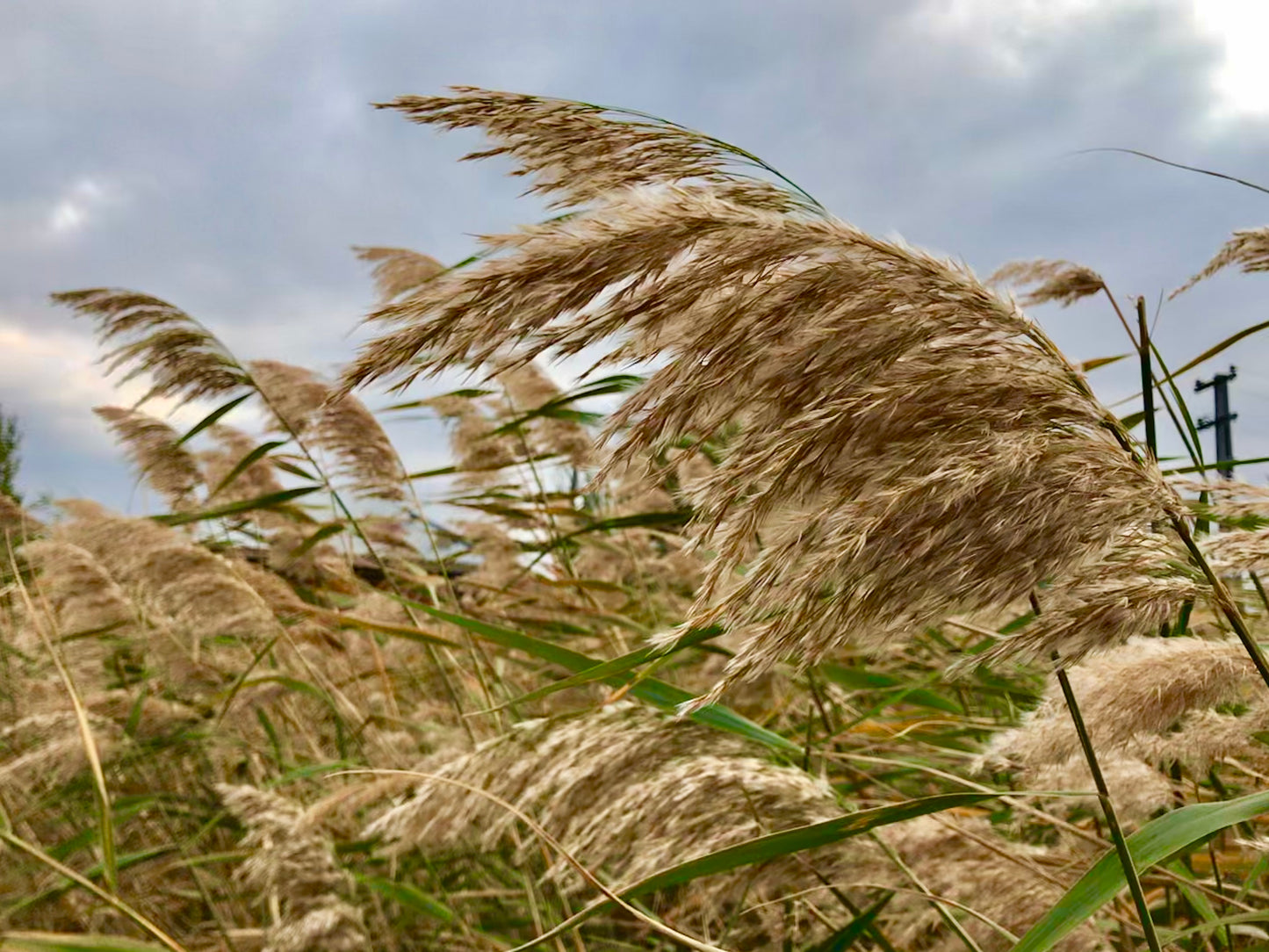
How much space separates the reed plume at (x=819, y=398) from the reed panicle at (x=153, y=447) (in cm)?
340

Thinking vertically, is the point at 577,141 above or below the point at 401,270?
below

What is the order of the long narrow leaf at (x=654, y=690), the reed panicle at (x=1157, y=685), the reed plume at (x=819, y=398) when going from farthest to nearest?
the long narrow leaf at (x=654, y=690) < the reed panicle at (x=1157, y=685) < the reed plume at (x=819, y=398)

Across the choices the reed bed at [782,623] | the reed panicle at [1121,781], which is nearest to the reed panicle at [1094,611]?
the reed bed at [782,623]

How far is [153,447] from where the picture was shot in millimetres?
3891

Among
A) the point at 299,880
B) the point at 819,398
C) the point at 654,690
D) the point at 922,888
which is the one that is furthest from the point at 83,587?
the point at 819,398

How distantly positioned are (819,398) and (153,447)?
3.68 metres

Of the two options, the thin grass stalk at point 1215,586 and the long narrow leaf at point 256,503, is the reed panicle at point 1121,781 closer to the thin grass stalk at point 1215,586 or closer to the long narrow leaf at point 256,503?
the thin grass stalk at point 1215,586

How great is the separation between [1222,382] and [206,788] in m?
3.97

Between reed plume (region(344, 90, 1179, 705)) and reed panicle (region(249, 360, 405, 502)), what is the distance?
234 centimetres

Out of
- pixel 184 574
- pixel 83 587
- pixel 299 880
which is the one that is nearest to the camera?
pixel 299 880

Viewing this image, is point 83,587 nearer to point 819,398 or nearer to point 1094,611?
point 819,398

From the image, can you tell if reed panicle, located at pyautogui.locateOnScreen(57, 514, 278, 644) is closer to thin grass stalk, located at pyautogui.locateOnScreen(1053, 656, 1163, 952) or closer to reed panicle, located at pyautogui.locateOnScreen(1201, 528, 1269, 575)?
thin grass stalk, located at pyautogui.locateOnScreen(1053, 656, 1163, 952)

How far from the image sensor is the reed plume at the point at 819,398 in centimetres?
83

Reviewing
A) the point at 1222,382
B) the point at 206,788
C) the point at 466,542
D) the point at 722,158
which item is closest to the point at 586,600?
the point at 466,542
